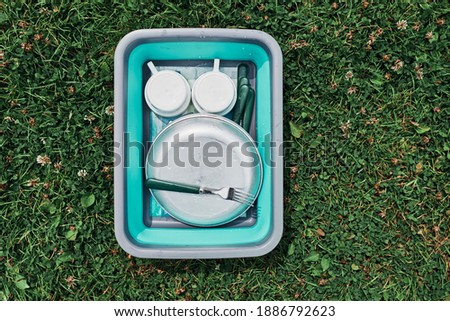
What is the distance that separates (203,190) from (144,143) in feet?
0.72

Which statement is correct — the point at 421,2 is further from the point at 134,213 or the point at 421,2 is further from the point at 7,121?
the point at 7,121

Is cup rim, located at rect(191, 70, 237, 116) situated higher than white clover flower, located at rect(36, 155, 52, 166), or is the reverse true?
cup rim, located at rect(191, 70, 237, 116)

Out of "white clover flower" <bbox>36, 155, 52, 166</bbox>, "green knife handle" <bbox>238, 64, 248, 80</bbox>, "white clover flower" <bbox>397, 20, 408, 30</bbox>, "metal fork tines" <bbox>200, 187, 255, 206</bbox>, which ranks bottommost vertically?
"metal fork tines" <bbox>200, 187, 255, 206</bbox>

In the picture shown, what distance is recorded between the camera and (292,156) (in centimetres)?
131

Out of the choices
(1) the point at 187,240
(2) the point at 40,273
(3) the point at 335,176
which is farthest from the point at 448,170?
(2) the point at 40,273

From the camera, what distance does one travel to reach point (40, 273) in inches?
51.6

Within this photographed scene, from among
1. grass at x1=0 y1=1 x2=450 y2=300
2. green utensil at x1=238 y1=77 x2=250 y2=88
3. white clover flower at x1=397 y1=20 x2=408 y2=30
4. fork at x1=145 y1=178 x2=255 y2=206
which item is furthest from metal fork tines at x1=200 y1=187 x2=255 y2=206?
white clover flower at x1=397 y1=20 x2=408 y2=30

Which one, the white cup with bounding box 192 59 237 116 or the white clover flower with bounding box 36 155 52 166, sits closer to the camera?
the white cup with bounding box 192 59 237 116

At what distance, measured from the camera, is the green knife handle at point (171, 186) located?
1.17 metres

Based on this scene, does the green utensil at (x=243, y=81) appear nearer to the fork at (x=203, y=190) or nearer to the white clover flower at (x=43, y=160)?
the fork at (x=203, y=190)

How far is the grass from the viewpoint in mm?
1298

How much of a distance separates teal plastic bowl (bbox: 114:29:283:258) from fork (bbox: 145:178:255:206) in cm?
5

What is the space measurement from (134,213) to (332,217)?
582 millimetres

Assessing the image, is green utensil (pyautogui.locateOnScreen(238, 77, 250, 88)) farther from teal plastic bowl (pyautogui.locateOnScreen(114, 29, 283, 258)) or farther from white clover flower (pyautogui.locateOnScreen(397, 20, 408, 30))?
white clover flower (pyautogui.locateOnScreen(397, 20, 408, 30))
